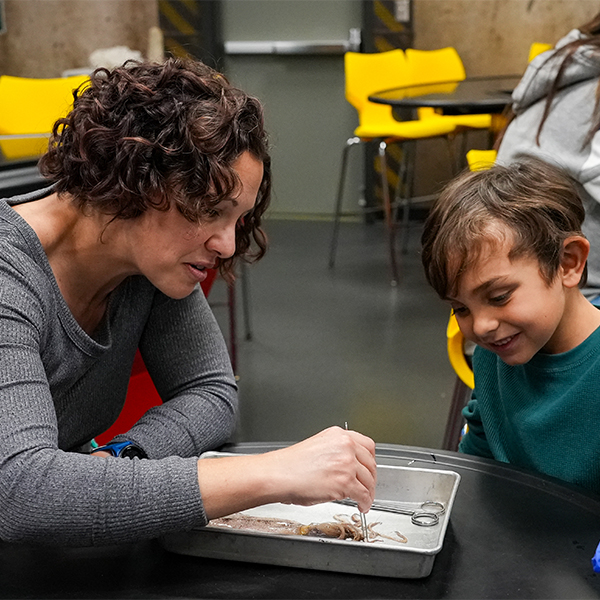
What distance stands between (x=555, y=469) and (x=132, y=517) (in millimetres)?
640

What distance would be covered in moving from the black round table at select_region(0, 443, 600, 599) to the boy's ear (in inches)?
12.7

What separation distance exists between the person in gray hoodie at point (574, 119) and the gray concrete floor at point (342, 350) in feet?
3.97

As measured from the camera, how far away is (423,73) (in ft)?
16.3

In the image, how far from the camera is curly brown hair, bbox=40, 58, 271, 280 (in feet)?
3.36

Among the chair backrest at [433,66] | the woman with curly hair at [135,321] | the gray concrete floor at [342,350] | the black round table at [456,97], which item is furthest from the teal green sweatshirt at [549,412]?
the chair backrest at [433,66]

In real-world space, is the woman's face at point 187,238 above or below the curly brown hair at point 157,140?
below

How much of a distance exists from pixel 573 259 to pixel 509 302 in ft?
0.42

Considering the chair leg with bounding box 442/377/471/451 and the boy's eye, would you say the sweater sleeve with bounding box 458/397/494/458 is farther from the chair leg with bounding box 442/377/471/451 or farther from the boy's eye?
the chair leg with bounding box 442/377/471/451

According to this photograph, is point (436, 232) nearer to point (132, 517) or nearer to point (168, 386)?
point (168, 386)

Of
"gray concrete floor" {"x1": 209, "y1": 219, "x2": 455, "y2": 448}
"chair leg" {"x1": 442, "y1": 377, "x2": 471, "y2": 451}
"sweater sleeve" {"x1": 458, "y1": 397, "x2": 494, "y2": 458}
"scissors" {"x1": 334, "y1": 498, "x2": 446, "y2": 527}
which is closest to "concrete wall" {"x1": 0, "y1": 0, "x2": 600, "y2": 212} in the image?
"gray concrete floor" {"x1": 209, "y1": 219, "x2": 455, "y2": 448}

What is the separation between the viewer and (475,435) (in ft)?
4.68

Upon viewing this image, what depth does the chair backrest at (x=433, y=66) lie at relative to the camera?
16.1 ft

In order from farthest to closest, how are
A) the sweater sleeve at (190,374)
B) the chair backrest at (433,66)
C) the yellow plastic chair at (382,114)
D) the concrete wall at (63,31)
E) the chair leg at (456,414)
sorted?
the concrete wall at (63,31)
the chair backrest at (433,66)
the yellow plastic chair at (382,114)
the chair leg at (456,414)
the sweater sleeve at (190,374)

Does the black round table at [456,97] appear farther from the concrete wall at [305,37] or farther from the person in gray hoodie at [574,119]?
the person in gray hoodie at [574,119]
